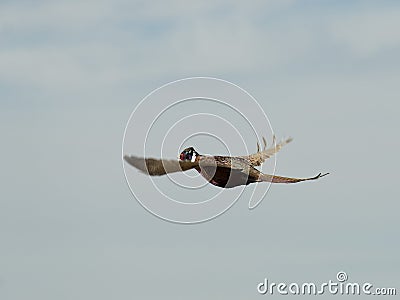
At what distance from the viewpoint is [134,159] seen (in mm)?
23797

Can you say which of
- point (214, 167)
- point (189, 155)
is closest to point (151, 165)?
point (189, 155)

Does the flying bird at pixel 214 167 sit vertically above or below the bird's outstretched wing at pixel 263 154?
below

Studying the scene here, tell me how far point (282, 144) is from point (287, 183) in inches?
288

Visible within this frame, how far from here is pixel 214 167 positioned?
26.2 metres

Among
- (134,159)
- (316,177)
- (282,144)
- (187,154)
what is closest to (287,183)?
(316,177)

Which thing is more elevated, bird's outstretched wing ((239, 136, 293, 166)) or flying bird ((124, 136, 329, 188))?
bird's outstretched wing ((239, 136, 293, 166))

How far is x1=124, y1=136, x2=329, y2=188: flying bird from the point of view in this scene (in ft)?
77.9

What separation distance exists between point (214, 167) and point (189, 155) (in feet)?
4.97

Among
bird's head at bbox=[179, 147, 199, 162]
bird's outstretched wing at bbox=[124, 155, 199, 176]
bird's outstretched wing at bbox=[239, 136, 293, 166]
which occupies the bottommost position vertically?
bird's outstretched wing at bbox=[124, 155, 199, 176]

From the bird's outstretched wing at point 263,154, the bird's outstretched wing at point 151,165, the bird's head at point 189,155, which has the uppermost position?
the bird's outstretched wing at point 263,154

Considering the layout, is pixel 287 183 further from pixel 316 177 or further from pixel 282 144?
pixel 282 144

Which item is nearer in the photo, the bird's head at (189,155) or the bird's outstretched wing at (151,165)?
the bird's outstretched wing at (151,165)

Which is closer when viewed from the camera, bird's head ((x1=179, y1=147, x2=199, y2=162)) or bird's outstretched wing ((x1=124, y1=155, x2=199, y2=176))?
bird's outstretched wing ((x1=124, y1=155, x2=199, y2=176))

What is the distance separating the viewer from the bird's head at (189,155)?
24797mm
